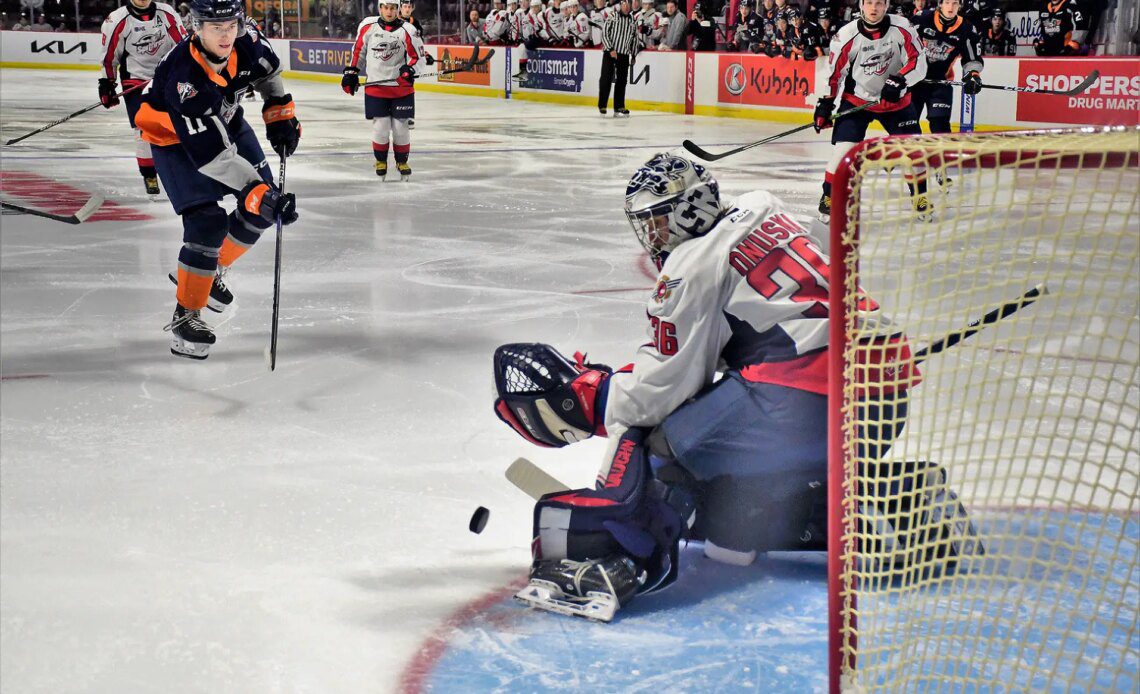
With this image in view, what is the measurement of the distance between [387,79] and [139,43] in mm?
1758

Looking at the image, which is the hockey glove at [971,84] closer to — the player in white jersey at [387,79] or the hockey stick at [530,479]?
the player in white jersey at [387,79]

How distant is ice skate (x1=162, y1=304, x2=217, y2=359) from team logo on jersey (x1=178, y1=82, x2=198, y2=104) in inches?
29.2

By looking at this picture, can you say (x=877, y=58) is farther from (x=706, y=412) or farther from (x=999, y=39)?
(x=706, y=412)

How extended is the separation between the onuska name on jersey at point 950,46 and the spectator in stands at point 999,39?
3.39 m

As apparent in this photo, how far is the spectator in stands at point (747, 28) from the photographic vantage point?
1450 cm

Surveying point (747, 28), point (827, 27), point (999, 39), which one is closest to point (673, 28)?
point (747, 28)

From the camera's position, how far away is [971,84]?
853cm

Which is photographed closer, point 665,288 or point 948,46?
point 665,288

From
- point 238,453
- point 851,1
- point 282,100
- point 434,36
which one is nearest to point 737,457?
point 238,453

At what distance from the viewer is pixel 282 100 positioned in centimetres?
488

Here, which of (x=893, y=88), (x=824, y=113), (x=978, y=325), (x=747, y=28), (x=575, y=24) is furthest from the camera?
(x=575, y=24)

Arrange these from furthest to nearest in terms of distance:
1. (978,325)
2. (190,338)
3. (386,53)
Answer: (386,53) → (190,338) → (978,325)

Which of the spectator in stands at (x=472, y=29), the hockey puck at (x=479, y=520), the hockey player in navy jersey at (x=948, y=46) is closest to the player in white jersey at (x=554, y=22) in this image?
the spectator in stands at (x=472, y=29)

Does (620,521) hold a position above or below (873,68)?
below
